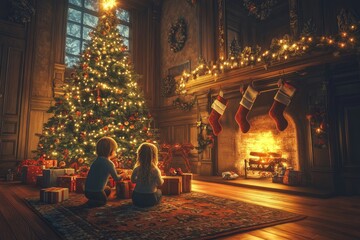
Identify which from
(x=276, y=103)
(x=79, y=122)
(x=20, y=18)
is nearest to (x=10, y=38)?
(x=20, y=18)

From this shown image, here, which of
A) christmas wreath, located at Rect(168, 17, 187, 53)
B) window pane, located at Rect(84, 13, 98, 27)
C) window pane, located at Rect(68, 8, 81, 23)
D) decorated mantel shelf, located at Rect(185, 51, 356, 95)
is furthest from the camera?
window pane, located at Rect(84, 13, 98, 27)

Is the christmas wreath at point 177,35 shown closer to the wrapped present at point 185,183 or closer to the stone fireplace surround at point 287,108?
the stone fireplace surround at point 287,108

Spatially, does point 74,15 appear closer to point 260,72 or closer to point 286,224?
point 260,72

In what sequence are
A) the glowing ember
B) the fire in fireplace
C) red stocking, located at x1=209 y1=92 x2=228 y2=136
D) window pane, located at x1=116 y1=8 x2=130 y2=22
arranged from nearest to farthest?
the fire in fireplace < the glowing ember < red stocking, located at x1=209 y1=92 x2=228 y2=136 < window pane, located at x1=116 y1=8 x2=130 y2=22

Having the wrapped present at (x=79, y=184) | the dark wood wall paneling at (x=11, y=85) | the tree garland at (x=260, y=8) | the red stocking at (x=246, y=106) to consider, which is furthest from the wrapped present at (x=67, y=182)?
the tree garland at (x=260, y=8)

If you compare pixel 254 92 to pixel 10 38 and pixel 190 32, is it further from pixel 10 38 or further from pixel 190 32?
pixel 10 38

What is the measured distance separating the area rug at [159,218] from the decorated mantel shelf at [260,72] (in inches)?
114

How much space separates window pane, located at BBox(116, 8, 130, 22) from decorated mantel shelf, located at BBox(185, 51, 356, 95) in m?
4.56

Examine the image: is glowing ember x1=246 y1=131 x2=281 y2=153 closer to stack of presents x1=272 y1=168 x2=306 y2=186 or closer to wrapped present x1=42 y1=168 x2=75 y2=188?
stack of presents x1=272 y1=168 x2=306 y2=186

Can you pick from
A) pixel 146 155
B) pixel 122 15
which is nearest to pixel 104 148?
pixel 146 155

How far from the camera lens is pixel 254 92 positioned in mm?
5738

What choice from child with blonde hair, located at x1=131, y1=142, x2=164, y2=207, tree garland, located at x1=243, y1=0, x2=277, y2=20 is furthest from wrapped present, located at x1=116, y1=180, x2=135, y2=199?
tree garland, located at x1=243, y1=0, x2=277, y2=20

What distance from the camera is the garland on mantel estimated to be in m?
4.02

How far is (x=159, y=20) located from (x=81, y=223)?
904 centimetres
